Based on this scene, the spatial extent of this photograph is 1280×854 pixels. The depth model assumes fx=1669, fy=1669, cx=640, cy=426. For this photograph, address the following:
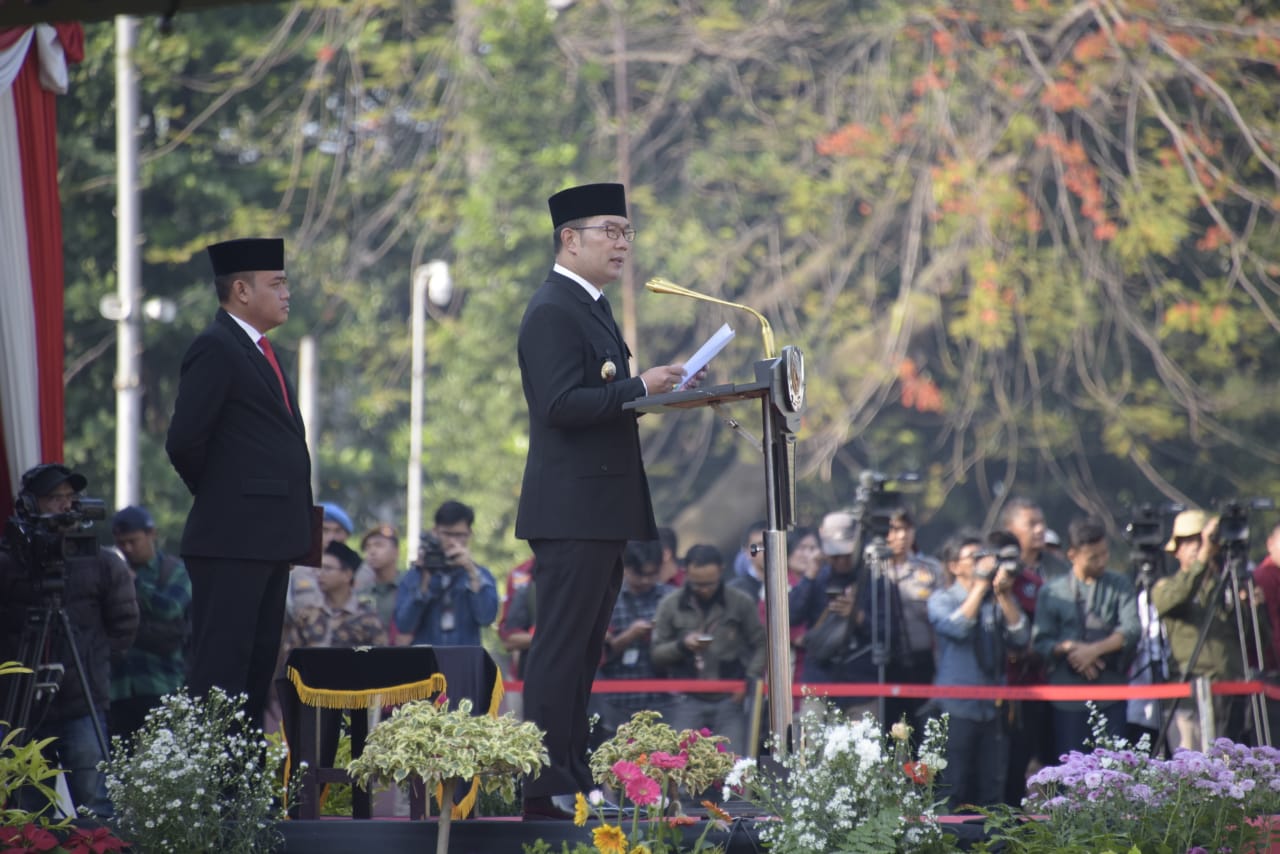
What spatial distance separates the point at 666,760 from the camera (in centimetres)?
443

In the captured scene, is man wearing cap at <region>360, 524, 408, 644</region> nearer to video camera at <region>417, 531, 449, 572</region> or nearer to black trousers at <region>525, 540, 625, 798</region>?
video camera at <region>417, 531, 449, 572</region>

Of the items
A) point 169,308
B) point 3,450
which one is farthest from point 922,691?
point 169,308

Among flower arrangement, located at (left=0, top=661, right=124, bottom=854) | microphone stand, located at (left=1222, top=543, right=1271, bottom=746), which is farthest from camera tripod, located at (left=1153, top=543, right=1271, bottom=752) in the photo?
flower arrangement, located at (left=0, top=661, right=124, bottom=854)

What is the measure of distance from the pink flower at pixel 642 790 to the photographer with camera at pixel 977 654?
376 centimetres

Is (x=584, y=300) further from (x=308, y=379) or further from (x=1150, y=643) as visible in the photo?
(x=308, y=379)

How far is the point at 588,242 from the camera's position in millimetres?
4996

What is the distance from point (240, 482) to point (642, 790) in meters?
1.66

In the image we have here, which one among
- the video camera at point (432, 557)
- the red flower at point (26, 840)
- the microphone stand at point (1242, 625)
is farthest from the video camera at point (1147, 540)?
the red flower at point (26, 840)

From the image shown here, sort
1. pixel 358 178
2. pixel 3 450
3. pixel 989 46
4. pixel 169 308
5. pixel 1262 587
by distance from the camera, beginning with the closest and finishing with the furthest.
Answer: pixel 3 450
pixel 1262 587
pixel 169 308
pixel 989 46
pixel 358 178

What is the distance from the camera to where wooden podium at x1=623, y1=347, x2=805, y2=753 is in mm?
4492

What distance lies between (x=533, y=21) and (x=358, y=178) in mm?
2205

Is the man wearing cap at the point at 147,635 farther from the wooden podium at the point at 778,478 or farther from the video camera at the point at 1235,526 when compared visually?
the video camera at the point at 1235,526

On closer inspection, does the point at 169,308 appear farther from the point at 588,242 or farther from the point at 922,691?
the point at 588,242

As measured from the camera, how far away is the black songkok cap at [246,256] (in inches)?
206
